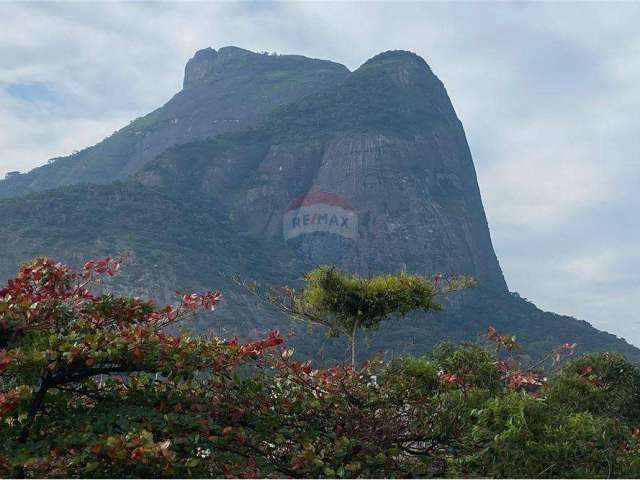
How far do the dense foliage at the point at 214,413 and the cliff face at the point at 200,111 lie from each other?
486 ft

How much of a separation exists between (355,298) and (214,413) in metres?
9.25

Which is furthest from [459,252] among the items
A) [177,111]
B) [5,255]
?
[177,111]

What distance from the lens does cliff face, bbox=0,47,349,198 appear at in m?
158

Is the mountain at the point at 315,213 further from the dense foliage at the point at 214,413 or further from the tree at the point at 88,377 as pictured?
the tree at the point at 88,377

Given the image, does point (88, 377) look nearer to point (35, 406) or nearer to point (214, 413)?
point (35, 406)

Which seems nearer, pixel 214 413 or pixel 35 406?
pixel 35 406

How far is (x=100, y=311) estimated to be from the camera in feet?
20.3

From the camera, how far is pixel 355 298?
48.4 ft

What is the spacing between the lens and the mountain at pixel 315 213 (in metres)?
79.4

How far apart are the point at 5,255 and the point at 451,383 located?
69.7m

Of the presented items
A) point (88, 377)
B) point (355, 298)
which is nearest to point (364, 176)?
point (355, 298)

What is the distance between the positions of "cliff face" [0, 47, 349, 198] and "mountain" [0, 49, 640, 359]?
2627 cm

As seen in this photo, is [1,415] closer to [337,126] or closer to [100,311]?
[100,311]

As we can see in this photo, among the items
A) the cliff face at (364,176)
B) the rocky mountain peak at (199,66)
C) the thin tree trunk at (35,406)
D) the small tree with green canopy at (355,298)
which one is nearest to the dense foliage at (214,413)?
the thin tree trunk at (35,406)
